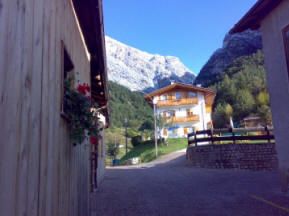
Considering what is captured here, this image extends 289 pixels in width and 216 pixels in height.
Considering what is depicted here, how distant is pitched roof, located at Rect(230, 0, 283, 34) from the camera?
23.7 feet

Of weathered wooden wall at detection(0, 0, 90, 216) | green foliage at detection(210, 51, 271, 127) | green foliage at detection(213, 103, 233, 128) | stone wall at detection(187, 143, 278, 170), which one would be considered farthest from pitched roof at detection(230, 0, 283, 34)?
green foliage at detection(213, 103, 233, 128)

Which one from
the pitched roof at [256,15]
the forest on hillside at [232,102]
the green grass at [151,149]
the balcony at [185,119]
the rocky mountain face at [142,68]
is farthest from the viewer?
the rocky mountain face at [142,68]

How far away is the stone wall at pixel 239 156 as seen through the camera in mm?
15914

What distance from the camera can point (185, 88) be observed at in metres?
43.9

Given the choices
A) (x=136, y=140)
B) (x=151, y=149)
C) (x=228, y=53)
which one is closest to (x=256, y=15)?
(x=151, y=149)

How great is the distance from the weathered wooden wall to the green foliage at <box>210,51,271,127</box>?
40.3m

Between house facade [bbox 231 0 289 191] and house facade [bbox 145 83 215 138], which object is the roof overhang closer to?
house facade [bbox 231 0 289 191]

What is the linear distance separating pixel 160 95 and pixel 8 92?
42837 mm

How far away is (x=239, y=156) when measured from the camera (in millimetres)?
16547

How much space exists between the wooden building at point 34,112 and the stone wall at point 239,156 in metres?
14.3

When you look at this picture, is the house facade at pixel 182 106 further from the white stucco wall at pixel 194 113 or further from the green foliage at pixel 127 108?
the green foliage at pixel 127 108

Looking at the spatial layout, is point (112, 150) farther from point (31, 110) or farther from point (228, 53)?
point (228, 53)

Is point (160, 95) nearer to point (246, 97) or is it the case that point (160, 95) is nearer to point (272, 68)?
point (246, 97)

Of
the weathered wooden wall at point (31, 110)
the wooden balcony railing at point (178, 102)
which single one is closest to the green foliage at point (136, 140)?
the wooden balcony railing at point (178, 102)
